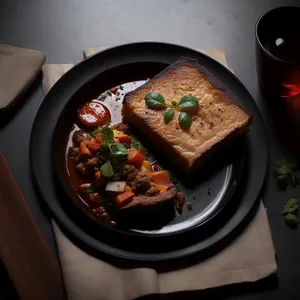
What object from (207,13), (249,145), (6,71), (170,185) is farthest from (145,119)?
(207,13)

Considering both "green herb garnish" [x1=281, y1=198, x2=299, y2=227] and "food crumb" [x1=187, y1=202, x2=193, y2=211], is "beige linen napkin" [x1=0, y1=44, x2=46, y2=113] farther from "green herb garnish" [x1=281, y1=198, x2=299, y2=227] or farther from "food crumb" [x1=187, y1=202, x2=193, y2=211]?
"green herb garnish" [x1=281, y1=198, x2=299, y2=227]

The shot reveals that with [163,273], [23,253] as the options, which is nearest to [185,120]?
[163,273]

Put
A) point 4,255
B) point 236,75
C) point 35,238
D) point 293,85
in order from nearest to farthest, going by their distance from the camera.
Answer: point 4,255 < point 35,238 < point 293,85 < point 236,75

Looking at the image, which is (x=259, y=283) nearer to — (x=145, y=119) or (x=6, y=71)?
(x=145, y=119)

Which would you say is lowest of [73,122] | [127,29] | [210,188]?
[210,188]

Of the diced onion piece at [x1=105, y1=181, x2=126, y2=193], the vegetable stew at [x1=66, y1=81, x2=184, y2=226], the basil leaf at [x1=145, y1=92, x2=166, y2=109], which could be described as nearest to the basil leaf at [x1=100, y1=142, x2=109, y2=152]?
the vegetable stew at [x1=66, y1=81, x2=184, y2=226]

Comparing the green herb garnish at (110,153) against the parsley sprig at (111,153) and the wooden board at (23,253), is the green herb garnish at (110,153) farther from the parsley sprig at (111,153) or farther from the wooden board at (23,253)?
the wooden board at (23,253)
